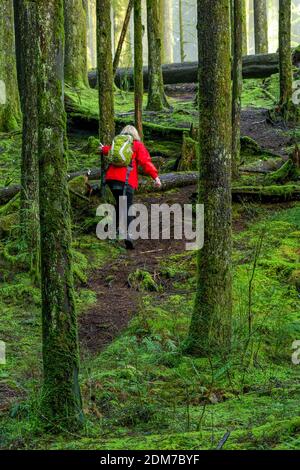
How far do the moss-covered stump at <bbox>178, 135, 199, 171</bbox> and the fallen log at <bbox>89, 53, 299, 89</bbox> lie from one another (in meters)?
9.87

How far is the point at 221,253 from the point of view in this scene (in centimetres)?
735

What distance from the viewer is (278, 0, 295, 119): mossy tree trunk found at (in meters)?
18.5

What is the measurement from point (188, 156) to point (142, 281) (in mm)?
5189

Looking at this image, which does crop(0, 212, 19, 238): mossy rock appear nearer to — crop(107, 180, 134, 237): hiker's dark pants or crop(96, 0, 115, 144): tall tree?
crop(107, 180, 134, 237): hiker's dark pants

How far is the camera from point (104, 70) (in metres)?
12.5

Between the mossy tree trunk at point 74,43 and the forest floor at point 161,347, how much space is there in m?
6.89

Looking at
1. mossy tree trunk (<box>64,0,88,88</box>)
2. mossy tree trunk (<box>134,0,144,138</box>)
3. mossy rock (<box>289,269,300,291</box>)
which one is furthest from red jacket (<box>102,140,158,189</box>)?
mossy tree trunk (<box>64,0,88,88</box>)

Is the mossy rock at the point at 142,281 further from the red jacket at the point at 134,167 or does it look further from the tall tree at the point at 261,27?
the tall tree at the point at 261,27

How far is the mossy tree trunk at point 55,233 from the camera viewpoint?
5.29 m

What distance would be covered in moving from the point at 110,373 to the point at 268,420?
1805 millimetres

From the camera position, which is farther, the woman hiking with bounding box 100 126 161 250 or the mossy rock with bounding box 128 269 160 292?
the woman hiking with bounding box 100 126 161 250

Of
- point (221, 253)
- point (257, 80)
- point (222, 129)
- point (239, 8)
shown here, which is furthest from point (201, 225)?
point (257, 80)
